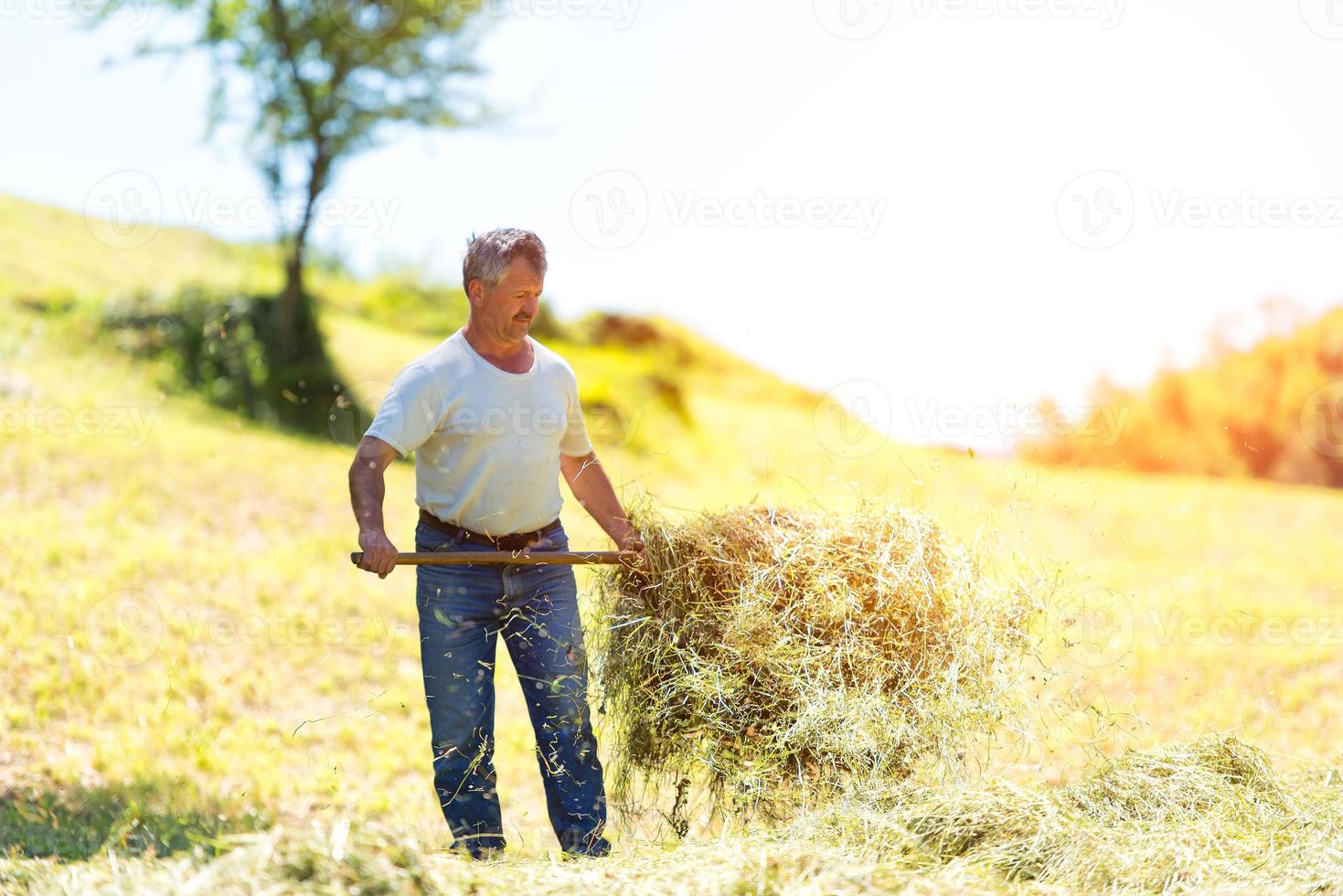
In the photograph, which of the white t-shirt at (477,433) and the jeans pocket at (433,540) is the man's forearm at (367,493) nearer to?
the white t-shirt at (477,433)

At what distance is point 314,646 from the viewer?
24.0 ft

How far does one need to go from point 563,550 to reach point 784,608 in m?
0.80

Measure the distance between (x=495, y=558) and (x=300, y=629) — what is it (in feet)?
14.5

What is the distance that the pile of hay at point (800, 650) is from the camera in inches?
142

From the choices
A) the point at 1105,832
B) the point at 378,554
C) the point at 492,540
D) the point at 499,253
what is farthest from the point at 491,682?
the point at 1105,832

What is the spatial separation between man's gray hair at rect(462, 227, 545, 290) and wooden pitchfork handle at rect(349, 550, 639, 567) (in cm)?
89

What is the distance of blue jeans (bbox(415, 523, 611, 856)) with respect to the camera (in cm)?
377

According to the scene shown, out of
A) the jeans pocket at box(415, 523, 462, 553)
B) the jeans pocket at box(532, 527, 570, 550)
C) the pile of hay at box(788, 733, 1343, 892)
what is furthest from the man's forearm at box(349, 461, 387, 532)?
the pile of hay at box(788, 733, 1343, 892)

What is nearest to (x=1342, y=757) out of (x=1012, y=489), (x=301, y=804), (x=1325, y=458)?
(x=1012, y=489)

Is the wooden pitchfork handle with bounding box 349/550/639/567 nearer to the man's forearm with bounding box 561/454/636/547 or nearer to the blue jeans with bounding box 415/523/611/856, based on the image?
the blue jeans with bounding box 415/523/611/856

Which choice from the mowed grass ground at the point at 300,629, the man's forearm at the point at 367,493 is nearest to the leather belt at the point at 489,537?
the man's forearm at the point at 367,493

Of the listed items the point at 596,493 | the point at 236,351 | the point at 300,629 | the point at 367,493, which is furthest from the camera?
the point at 236,351

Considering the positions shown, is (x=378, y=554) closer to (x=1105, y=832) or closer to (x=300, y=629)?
(x=1105, y=832)

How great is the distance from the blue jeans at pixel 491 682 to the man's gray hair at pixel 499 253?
2.96 ft
